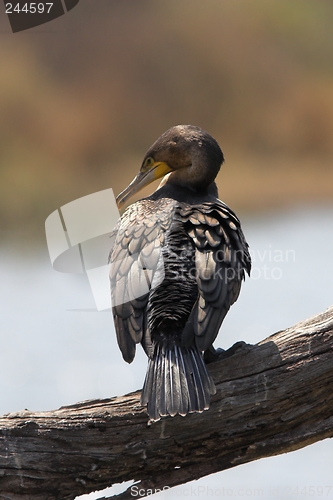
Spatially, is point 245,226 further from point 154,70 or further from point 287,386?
point 287,386

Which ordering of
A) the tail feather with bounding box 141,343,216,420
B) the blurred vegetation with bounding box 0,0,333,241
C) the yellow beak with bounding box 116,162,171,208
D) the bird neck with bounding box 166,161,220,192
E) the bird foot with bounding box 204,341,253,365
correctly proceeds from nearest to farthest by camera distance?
1. the tail feather with bounding box 141,343,216,420
2. the bird foot with bounding box 204,341,253,365
3. the bird neck with bounding box 166,161,220,192
4. the yellow beak with bounding box 116,162,171,208
5. the blurred vegetation with bounding box 0,0,333,241

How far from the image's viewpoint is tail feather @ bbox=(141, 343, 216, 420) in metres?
3.24

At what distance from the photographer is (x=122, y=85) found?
1108 cm

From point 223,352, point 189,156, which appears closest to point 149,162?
point 189,156

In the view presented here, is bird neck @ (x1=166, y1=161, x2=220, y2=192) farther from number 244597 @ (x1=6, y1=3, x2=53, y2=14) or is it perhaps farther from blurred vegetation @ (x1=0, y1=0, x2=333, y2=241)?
blurred vegetation @ (x1=0, y1=0, x2=333, y2=241)

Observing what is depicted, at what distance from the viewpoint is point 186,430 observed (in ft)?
11.3

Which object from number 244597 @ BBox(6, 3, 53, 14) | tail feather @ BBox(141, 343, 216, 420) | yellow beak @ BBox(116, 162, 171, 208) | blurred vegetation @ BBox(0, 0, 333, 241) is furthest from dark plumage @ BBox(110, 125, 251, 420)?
blurred vegetation @ BBox(0, 0, 333, 241)

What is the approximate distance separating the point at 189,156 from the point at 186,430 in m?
1.62

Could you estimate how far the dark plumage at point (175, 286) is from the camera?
131 inches

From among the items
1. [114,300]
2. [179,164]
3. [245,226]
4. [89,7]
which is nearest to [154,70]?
[89,7]

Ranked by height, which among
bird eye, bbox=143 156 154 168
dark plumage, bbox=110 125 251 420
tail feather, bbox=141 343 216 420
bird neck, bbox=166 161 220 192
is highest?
bird eye, bbox=143 156 154 168

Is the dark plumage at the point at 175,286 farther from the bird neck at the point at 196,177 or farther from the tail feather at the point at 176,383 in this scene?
the bird neck at the point at 196,177

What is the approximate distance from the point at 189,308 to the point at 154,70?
821 centimetres

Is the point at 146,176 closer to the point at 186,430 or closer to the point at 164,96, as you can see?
the point at 186,430
